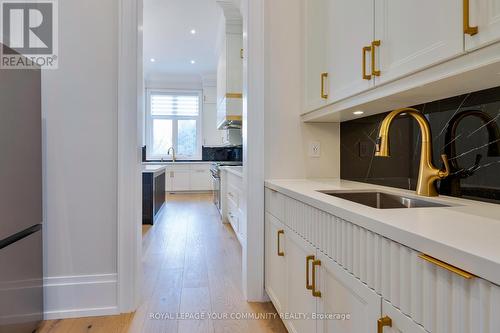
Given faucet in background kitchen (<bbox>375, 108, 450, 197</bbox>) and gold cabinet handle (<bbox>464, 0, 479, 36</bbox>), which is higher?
gold cabinet handle (<bbox>464, 0, 479, 36</bbox>)

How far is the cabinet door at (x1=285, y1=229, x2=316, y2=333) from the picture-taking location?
4.23 feet

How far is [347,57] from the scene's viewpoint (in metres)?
1.47

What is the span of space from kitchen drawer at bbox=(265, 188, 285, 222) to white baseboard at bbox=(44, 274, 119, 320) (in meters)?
1.06

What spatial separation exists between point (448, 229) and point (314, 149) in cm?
139

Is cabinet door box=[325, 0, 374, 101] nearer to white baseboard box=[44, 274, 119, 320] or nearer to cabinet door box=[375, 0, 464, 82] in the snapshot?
cabinet door box=[375, 0, 464, 82]

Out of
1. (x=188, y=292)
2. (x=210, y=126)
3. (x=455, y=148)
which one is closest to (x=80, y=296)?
(x=188, y=292)

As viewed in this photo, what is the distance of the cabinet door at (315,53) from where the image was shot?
1742mm

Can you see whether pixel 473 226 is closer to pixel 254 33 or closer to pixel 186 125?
pixel 254 33

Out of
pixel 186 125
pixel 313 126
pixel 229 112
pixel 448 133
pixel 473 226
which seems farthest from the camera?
pixel 186 125

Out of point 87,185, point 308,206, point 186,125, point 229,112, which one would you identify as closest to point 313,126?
point 308,206

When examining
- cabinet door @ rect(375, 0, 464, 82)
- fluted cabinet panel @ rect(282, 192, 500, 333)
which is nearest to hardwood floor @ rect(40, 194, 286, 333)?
fluted cabinet panel @ rect(282, 192, 500, 333)

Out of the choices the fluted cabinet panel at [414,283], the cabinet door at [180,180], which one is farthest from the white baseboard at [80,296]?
the cabinet door at [180,180]

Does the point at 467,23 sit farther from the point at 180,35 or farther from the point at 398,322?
the point at 180,35

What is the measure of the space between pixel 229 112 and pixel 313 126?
2.55 metres
